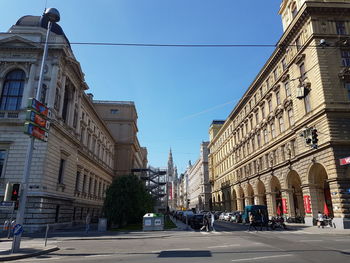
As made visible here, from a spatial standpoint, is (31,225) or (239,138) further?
(239,138)

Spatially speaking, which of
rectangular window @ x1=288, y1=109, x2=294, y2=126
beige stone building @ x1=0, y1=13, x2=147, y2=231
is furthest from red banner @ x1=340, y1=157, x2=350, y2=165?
beige stone building @ x1=0, y1=13, x2=147, y2=231

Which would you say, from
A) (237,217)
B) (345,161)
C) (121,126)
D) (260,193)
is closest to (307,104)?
(345,161)

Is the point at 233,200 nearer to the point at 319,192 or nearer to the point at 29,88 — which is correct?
the point at 319,192

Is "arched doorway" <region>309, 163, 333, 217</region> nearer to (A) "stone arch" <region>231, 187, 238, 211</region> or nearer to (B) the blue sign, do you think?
(B) the blue sign

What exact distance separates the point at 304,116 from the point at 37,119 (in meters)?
27.9

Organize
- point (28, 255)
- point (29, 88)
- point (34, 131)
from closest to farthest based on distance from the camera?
1. point (28, 255)
2. point (34, 131)
3. point (29, 88)

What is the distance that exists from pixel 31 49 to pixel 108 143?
31970mm

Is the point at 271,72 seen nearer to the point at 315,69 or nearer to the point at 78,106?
the point at 315,69

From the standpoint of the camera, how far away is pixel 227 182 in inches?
2697

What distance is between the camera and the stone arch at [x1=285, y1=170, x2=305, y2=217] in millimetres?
35344

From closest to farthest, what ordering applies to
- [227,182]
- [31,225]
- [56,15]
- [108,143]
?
[56,15], [31,225], [108,143], [227,182]

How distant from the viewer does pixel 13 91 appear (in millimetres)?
28047

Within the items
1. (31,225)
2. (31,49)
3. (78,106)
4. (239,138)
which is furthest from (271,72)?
(31,225)

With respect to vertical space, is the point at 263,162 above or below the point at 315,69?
below
